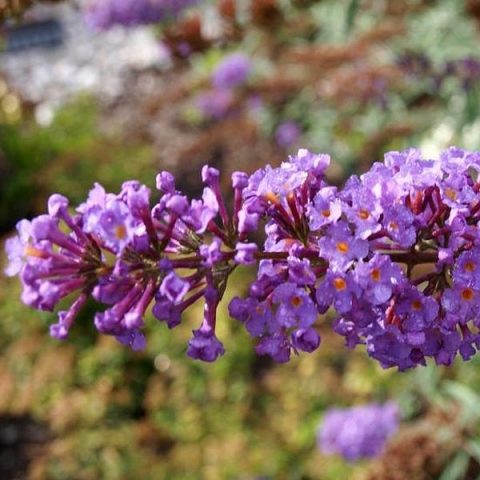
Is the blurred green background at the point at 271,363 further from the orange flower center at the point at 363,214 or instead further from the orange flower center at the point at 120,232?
the orange flower center at the point at 120,232

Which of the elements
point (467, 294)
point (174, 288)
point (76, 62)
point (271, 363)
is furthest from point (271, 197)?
point (76, 62)

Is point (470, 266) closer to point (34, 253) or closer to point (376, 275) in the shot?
point (376, 275)

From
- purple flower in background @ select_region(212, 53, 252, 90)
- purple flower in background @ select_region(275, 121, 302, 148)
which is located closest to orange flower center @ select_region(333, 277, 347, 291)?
purple flower in background @ select_region(275, 121, 302, 148)

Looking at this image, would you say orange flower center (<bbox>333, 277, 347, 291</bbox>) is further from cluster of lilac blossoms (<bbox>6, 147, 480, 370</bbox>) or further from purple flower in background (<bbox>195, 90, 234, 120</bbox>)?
purple flower in background (<bbox>195, 90, 234, 120</bbox>)

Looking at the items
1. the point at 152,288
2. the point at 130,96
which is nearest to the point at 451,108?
the point at 152,288

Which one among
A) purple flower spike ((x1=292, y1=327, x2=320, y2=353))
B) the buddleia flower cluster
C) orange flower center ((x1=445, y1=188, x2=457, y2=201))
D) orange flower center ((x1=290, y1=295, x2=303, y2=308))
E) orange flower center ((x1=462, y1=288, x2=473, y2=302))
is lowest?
the buddleia flower cluster

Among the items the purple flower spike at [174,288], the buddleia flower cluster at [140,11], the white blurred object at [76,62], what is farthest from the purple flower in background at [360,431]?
the white blurred object at [76,62]

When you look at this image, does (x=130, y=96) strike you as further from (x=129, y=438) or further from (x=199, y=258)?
(x=199, y=258)
